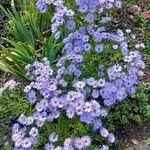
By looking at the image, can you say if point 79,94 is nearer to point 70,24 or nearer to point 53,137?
point 53,137

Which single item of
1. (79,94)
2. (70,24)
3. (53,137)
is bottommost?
(53,137)

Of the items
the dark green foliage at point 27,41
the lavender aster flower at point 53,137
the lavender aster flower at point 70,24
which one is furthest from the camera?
the dark green foliage at point 27,41

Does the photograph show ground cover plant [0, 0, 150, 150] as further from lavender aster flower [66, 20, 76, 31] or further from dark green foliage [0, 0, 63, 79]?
dark green foliage [0, 0, 63, 79]

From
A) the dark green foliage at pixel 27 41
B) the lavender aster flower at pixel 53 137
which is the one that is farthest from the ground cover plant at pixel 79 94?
the dark green foliage at pixel 27 41

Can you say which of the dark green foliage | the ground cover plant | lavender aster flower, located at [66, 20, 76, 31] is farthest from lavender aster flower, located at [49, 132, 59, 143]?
the dark green foliage

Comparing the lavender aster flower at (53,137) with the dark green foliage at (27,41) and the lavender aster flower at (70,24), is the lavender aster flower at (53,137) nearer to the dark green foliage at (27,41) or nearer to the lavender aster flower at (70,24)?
the lavender aster flower at (70,24)

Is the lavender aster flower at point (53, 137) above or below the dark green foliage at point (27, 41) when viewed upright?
below

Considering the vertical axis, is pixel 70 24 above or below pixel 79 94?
above

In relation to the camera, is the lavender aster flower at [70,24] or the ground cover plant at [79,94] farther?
the lavender aster flower at [70,24]

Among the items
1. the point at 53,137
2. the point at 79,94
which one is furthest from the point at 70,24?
the point at 53,137
